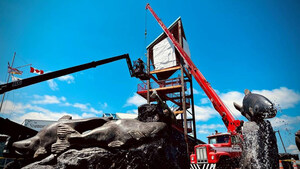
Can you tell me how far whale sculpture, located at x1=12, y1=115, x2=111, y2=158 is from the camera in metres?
3.20

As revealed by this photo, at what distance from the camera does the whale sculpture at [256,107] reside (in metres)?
3.80

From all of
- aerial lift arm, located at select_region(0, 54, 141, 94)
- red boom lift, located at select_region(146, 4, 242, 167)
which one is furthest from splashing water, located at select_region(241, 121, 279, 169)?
aerial lift arm, located at select_region(0, 54, 141, 94)

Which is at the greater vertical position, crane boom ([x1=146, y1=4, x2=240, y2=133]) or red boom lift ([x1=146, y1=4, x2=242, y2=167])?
crane boom ([x1=146, y1=4, x2=240, y2=133])

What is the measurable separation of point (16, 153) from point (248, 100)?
5336 millimetres

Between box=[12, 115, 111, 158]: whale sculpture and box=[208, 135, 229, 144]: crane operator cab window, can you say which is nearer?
box=[12, 115, 111, 158]: whale sculpture

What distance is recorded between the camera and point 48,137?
3262 mm

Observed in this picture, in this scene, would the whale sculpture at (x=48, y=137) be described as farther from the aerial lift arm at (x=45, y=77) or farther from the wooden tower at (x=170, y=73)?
the wooden tower at (x=170, y=73)

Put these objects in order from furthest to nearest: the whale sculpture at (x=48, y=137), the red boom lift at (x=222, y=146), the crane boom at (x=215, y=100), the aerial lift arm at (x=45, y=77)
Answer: the crane boom at (x=215, y=100) < the red boom lift at (x=222, y=146) < the aerial lift arm at (x=45, y=77) < the whale sculpture at (x=48, y=137)

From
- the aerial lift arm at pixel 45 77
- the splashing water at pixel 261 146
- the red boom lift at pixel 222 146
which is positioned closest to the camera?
the splashing water at pixel 261 146

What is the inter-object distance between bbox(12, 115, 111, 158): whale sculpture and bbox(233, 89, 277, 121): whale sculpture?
3367 mm

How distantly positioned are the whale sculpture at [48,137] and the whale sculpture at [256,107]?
3367 millimetres

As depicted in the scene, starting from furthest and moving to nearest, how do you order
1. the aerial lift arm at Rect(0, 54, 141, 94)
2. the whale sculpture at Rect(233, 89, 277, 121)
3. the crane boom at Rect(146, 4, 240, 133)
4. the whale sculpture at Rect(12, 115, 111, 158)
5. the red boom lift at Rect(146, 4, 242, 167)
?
the crane boom at Rect(146, 4, 240, 133) → the red boom lift at Rect(146, 4, 242, 167) → the aerial lift arm at Rect(0, 54, 141, 94) → the whale sculpture at Rect(233, 89, 277, 121) → the whale sculpture at Rect(12, 115, 111, 158)

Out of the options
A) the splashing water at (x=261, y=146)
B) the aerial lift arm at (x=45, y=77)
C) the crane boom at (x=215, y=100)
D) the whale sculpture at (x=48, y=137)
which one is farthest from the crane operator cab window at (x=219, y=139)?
the whale sculpture at (x=48, y=137)

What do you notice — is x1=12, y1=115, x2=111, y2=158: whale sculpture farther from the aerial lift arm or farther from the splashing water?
the splashing water
